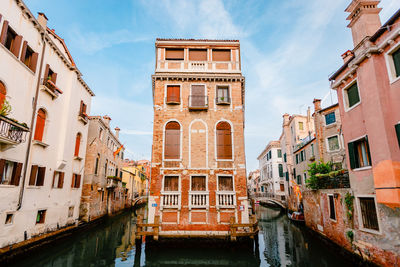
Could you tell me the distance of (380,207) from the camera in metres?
8.99

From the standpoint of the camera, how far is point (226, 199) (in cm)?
1431

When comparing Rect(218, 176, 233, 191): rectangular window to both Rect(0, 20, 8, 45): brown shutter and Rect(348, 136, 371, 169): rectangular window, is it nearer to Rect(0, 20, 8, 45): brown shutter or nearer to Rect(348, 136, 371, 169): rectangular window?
Rect(348, 136, 371, 169): rectangular window

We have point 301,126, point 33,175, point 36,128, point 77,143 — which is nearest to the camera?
point 33,175

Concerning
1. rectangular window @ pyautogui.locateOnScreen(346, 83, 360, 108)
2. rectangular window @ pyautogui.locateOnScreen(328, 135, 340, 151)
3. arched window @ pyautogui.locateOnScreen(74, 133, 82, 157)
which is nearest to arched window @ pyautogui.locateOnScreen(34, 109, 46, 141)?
arched window @ pyautogui.locateOnScreen(74, 133, 82, 157)

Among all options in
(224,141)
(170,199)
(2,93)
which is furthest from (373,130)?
(2,93)

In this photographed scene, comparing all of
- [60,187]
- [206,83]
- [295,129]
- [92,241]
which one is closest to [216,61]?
[206,83]

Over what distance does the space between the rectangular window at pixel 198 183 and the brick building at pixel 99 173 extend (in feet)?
37.0

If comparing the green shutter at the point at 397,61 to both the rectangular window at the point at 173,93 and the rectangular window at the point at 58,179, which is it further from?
the rectangular window at the point at 58,179

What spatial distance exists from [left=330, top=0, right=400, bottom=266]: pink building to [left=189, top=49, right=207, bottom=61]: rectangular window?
29.4 feet

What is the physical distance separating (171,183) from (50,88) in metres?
9.40

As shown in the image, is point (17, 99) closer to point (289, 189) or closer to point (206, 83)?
point (206, 83)

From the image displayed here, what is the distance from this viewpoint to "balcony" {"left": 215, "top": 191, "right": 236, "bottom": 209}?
14172mm

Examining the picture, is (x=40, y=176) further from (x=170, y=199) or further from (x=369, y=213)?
(x=369, y=213)

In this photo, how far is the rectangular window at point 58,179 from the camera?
50.6 feet
